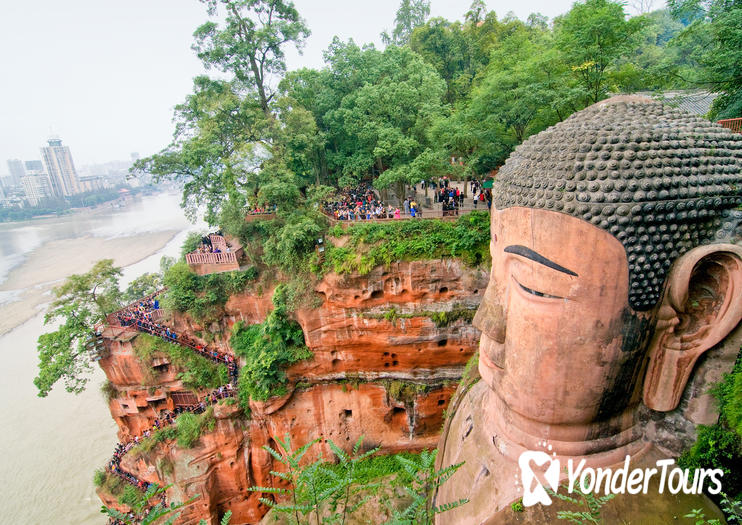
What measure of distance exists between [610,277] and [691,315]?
3.76 feet

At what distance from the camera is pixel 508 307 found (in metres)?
5.41

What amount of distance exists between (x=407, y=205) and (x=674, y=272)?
1131cm

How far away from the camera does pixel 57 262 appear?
44.8m

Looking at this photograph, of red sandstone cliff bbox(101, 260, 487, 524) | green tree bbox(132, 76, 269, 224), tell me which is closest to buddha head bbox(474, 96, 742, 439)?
red sandstone cliff bbox(101, 260, 487, 524)

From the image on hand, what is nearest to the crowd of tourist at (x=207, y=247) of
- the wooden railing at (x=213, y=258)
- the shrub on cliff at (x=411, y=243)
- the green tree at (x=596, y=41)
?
the wooden railing at (x=213, y=258)

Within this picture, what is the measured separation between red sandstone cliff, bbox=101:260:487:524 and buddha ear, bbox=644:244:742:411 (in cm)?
791

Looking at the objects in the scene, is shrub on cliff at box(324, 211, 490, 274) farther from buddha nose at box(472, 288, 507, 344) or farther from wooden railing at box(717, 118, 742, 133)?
buddha nose at box(472, 288, 507, 344)

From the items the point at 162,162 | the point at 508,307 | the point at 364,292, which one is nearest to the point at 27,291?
the point at 162,162

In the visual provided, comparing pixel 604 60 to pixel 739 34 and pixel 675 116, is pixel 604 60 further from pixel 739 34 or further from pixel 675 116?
pixel 675 116

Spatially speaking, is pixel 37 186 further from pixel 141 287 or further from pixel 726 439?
pixel 726 439

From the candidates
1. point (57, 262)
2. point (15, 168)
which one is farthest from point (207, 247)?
point (15, 168)

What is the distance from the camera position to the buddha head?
4410mm

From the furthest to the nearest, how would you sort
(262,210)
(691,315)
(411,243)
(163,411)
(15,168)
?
(15,168) < (163,411) < (262,210) < (411,243) < (691,315)

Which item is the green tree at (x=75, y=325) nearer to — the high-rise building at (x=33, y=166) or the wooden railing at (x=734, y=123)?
the wooden railing at (x=734, y=123)
